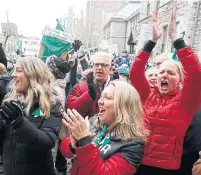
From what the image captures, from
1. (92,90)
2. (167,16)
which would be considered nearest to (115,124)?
(92,90)

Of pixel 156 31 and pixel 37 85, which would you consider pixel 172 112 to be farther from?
pixel 37 85

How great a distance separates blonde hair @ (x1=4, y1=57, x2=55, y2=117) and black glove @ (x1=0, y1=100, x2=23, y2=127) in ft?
1.14

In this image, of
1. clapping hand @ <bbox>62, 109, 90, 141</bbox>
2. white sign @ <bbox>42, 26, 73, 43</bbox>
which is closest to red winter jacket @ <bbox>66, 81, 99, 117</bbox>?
clapping hand @ <bbox>62, 109, 90, 141</bbox>

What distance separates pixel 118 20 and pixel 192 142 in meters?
44.9

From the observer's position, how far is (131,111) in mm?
1839

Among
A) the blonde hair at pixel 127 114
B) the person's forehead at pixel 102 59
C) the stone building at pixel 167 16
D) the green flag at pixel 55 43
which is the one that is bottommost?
the blonde hair at pixel 127 114

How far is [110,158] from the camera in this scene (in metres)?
1.65

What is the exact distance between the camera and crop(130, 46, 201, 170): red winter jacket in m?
2.29

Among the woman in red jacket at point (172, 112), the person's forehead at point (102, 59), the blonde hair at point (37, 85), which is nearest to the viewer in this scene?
the blonde hair at point (37, 85)

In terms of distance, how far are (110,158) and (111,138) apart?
157 mm

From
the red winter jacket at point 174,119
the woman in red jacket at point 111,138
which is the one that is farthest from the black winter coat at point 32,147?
the red winter jacket at point 174,119

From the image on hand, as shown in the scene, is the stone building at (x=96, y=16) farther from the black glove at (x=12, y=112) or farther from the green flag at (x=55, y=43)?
the black glove at (x=12, y=112)

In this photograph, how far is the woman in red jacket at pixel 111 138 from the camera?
1.52 m

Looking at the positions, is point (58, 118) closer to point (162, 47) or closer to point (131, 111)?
point (131, 111)
